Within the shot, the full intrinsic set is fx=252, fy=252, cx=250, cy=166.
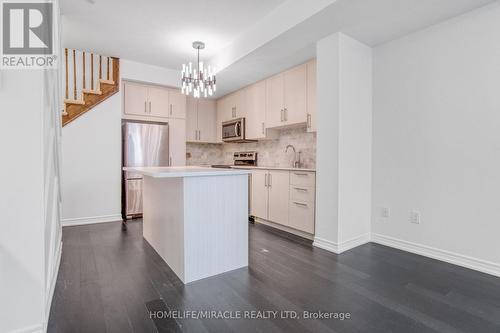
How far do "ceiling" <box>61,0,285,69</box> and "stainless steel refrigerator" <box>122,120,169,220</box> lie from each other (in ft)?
3.90

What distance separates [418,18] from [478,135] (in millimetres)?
1268

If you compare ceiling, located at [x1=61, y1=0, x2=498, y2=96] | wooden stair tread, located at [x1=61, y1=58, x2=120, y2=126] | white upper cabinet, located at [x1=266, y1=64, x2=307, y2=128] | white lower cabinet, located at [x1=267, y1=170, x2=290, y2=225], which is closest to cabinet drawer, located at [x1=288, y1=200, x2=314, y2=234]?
white lower cabinet, located at [x1=267, y1=170, x2=290, y2=225]

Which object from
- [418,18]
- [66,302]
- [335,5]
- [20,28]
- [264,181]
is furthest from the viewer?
[264,181]

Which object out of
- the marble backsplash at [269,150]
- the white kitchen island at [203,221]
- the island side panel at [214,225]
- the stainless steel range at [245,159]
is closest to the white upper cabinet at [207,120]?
the marble backsplash at [269,150]

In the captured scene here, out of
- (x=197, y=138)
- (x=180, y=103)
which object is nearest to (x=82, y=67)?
(x=180, y=103)

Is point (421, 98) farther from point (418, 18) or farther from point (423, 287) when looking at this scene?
point (423, 287)

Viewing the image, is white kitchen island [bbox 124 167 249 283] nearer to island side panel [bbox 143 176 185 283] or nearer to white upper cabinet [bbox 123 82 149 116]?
island side panel [bbox 143 176 185 283]

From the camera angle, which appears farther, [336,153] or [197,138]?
[197,138]

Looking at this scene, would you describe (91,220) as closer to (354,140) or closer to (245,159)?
(245,159)

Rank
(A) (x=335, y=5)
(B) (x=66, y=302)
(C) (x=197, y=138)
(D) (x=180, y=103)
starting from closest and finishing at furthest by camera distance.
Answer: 1. (B) (x=66, y=302)
2. (A) (x=335, y=5)
3. (D) (x=180, y=103)
4. (C) (x=197, y=138)

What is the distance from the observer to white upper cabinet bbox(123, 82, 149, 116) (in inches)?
172

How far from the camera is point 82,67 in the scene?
4.02 m

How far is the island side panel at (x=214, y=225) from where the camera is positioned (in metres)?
2.09

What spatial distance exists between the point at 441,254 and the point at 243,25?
3.43 m
